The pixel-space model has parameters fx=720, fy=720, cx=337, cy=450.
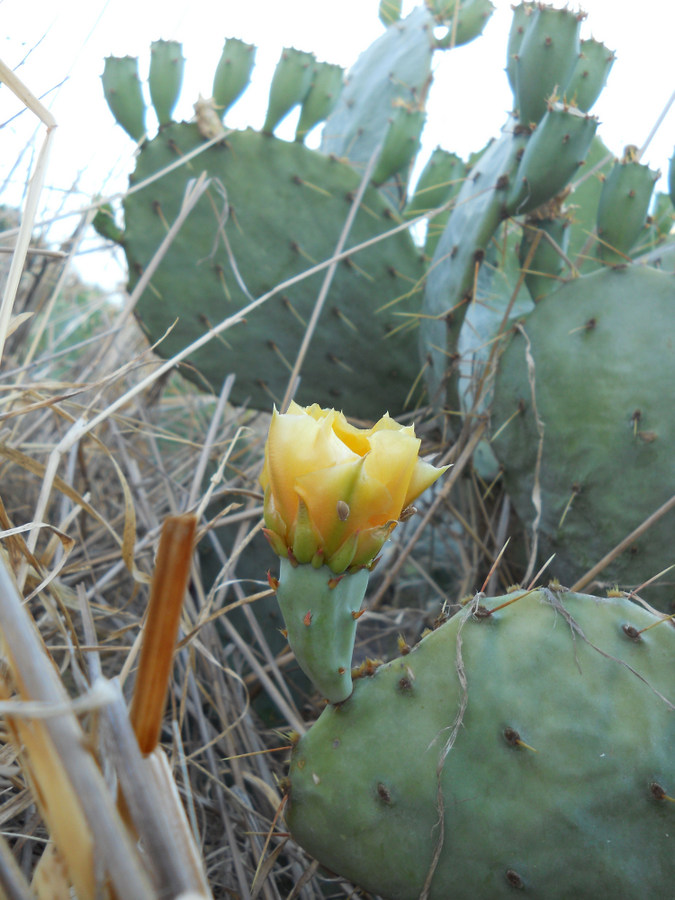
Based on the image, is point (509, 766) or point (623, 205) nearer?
point (509, 766)

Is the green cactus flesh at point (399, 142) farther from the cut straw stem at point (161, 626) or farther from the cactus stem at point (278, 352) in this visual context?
the cut straw stem at point (161, 626)

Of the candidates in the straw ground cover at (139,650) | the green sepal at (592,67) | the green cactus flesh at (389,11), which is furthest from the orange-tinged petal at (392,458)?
the green cactus flesh at (389,11)

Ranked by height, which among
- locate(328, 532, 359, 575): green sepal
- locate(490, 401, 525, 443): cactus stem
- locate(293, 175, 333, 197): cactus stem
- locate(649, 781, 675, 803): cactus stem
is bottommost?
locate(649, 781, 675, 803): cactus stem

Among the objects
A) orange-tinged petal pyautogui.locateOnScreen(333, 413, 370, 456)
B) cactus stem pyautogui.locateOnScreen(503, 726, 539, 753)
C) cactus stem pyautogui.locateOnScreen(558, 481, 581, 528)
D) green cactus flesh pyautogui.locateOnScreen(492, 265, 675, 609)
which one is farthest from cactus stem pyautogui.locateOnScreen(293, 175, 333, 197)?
cactus stem pyautogui.locateOnScreen(503, 726, 539, 753)

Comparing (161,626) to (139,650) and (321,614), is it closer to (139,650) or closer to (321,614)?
(321,614)

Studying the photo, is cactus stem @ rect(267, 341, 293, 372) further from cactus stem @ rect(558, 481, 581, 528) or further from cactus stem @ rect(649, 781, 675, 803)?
cactus stem @ rect(649, 781, 675, 803)

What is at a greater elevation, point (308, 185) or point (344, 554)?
point (308, 185)

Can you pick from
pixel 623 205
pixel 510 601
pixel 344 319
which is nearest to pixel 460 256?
pixel 623 205
